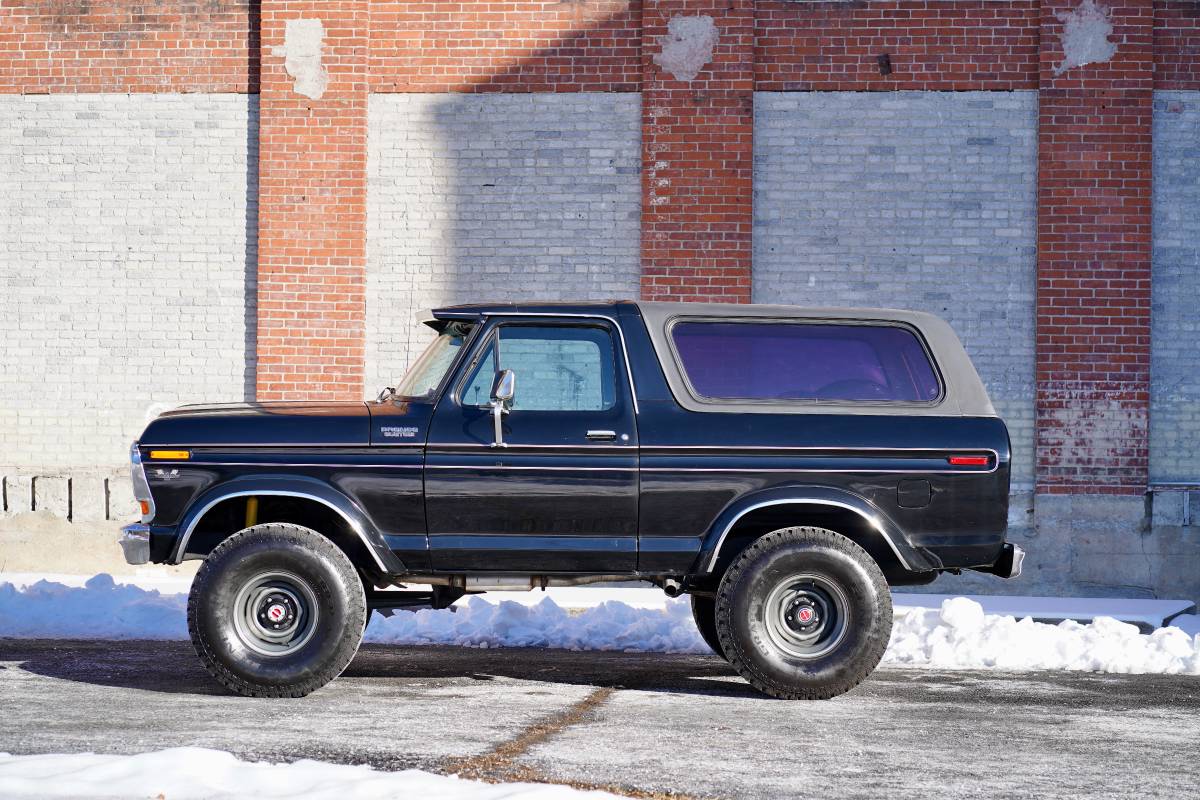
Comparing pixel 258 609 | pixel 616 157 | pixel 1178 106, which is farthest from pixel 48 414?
pixel 1178 106

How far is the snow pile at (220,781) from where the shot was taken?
4.62 metres

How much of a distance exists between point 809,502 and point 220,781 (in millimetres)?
3417

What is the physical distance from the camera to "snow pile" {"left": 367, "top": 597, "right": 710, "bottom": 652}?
360 inches

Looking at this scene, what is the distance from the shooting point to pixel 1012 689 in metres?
7.51

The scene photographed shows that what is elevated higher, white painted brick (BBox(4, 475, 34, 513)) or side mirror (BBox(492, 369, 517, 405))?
side mirror (BBox(492, 369, 517, 405))

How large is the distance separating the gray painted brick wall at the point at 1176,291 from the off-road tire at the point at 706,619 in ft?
20.0

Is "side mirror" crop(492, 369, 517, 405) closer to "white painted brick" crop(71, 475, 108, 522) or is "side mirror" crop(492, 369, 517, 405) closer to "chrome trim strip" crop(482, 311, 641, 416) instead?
"chrome trim strip" crop(482, 311, 641, 416)

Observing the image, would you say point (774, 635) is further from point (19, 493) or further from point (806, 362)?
point (19, 493)

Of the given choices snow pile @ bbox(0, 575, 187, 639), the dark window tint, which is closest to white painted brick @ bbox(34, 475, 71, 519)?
snow pile @ bbox(0, 575, 187, 639)

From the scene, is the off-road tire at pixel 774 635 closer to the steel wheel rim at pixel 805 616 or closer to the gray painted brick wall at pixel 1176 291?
the steel wheel rim at pixel 805 616

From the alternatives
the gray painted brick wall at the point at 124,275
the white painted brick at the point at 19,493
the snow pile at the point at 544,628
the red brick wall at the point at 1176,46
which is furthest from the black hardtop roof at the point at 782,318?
the white painted brick at the point at 19,493

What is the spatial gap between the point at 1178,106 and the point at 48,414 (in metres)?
11.4

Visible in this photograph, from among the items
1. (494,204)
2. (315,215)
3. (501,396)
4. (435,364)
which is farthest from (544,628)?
(315,215)

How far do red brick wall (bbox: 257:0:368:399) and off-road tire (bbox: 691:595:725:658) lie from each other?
5.80m
